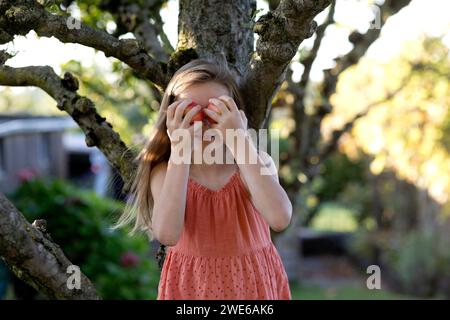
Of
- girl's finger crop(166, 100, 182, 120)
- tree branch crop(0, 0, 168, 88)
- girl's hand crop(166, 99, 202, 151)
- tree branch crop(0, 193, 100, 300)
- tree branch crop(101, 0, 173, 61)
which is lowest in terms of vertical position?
tree branch crop(0, 193, 100, 300)

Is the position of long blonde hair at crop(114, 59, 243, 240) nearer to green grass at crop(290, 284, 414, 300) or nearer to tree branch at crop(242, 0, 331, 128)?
tree branch at crop(242, 0, 331, 128)

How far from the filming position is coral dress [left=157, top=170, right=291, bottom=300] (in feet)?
6.25

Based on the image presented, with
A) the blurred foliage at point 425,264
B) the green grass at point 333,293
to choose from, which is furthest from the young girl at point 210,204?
the blurred foliage at point 425,264

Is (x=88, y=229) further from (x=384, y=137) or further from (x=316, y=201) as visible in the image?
(x=316, y=201)

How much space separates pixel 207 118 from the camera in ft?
6.24

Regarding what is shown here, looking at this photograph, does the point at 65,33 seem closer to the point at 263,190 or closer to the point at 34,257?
the point at 34,257

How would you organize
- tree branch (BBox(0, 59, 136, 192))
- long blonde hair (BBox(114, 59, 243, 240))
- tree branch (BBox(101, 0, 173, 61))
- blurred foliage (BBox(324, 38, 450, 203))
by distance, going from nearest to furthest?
long blonde hair (BBox(114, 59, 243, 240)) < tree branch (BBox(0, 59, 136, 192)) < tree branch (BBox(101, 0, 173, 61)) < blurred foliage (BBox(324, 38, 450, 203))

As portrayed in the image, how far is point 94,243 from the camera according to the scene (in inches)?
294

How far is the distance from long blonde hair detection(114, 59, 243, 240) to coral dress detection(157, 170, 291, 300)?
0.54 feet

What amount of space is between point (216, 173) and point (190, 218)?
0.18m

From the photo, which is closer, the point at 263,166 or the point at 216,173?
the point at 263,166

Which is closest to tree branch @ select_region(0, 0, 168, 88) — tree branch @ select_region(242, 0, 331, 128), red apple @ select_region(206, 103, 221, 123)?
tree branch @ select_region(242, 0, 331, 128)
